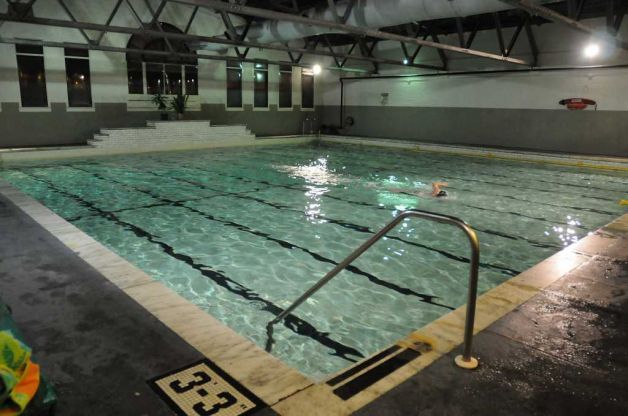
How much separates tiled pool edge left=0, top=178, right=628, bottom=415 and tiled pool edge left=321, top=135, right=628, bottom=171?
8.87m

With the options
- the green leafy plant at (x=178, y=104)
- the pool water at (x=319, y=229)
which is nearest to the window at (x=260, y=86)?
the green leafy plant at (x=178, y=104)

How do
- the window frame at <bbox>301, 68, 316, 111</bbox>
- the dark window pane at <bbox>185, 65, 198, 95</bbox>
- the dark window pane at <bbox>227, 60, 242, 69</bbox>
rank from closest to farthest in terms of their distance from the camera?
the dark window pane at <bbox>185, 65, 198, 95</bbox> < the dark window pane at <bbox>227, 60, 242, 69</bbox> < the window frame at <bbox>301, 68, 316, 111</bbox>

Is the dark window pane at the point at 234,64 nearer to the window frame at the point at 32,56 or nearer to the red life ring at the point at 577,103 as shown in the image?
the window frame at the point at 32,56

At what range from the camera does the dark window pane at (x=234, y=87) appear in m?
16.7

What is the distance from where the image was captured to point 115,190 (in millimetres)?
8250

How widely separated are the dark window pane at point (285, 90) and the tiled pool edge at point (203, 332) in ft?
49.0

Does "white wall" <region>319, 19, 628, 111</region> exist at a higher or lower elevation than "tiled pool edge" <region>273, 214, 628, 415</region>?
higher

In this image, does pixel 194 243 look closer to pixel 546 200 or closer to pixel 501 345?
pixel 501 345

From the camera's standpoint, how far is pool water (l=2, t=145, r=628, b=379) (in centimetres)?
370

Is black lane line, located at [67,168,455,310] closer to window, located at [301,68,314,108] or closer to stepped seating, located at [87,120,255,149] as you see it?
stepped seating, located at [87,120,255,149]

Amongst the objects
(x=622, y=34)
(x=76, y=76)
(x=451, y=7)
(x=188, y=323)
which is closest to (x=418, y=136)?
(x=622, y=34)

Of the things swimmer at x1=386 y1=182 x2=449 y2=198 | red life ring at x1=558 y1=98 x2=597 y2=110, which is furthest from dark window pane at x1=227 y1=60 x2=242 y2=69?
red life ring at x1=558 y1=98 x2=597 y2=110

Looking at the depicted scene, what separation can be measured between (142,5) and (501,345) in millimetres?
14758

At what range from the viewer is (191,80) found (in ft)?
51.4
